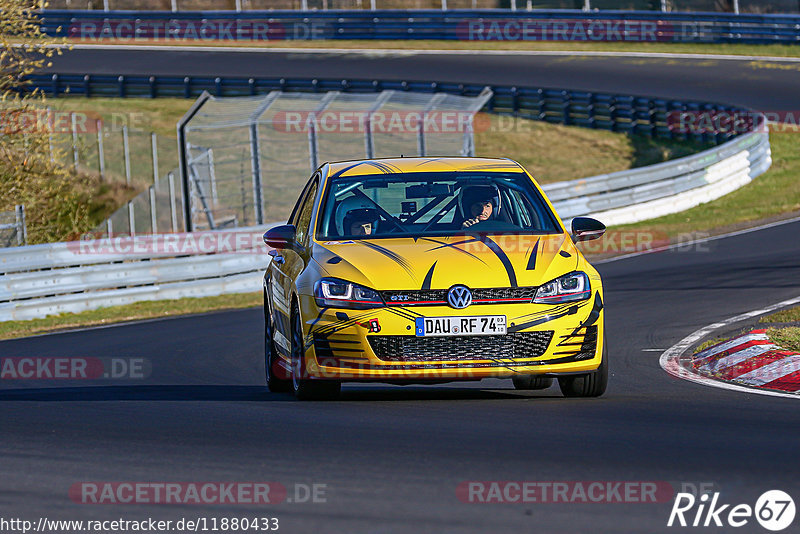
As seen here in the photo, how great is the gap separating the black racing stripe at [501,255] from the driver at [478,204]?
37 centimetres

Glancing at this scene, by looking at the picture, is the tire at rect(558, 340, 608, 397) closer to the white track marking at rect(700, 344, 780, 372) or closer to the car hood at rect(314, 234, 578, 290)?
the car hood at rect(314, 234, 578, 290)

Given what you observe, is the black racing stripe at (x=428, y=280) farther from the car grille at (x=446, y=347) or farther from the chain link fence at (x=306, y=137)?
the chain link fence at (x=306, y=137)

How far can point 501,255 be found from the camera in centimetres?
814

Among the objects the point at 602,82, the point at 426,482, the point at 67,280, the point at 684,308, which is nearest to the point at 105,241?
the point at 67,280

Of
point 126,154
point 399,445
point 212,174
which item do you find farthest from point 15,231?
point 399,445

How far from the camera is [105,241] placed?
18.4 meters

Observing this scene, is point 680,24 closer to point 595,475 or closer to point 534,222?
point 534,222

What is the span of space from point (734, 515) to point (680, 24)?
142 feet

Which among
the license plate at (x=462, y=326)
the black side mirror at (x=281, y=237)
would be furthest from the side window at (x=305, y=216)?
the license plate at (x=462, y=326)

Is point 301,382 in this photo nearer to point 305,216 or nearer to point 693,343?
point 305,216

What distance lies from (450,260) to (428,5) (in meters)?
43.9

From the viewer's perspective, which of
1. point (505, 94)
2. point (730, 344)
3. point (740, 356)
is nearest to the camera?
point (740, 356)

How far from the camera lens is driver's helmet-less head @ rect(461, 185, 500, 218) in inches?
356

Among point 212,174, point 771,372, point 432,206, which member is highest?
point 432,206
